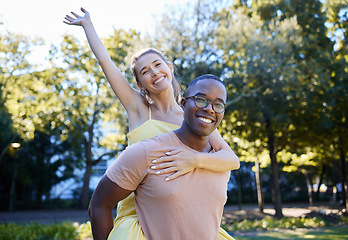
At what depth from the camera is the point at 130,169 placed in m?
1.79

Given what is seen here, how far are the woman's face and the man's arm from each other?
0.92m

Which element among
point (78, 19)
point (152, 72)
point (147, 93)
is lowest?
point (147, 93)

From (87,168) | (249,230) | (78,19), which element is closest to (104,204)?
(78,19)

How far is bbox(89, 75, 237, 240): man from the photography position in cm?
180

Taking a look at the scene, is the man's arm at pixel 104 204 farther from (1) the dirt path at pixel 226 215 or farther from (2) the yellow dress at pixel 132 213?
(1) the dirt path at pixel 226 215

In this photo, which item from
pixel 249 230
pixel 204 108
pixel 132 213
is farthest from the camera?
pixel 249 230

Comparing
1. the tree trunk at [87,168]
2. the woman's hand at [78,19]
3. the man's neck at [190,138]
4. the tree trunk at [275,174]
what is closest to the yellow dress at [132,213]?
the man's neck at [190,138]

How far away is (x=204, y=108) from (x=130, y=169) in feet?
1.54

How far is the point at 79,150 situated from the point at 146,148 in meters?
27.3

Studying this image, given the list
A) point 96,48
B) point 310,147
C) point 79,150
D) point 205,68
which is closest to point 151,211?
point 96,48

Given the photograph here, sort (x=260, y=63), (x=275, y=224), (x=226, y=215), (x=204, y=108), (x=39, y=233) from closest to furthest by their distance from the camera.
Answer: (x=204, y=108) < (x=39, y=233) < (x=275, y=224) < (x=260, y=63) < (x=226, y=215)

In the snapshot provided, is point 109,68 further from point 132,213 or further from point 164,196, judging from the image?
point 164,196

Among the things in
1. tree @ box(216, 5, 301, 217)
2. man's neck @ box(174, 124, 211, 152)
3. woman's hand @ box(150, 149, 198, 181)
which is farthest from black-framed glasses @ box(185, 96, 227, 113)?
tree @ box(216, 5, 301, 217)

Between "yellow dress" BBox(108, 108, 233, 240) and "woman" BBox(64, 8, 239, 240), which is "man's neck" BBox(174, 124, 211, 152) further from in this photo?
"yellow dress" BBox(108, 108, 233, 240)
